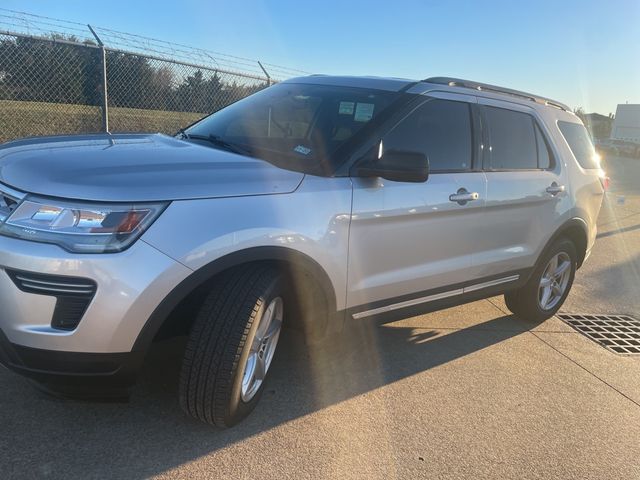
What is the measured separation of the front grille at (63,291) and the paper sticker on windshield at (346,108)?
77.5 inches

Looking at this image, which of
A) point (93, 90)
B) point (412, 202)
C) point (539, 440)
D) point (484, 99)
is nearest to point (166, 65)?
point (93, 90)

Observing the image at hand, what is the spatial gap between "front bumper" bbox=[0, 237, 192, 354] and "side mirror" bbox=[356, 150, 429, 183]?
1.25 m

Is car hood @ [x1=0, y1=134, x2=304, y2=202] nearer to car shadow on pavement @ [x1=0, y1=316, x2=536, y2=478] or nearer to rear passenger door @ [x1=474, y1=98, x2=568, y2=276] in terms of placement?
car shadow on pavement @ [x1=0, y1=316, x2=536, y2=478]

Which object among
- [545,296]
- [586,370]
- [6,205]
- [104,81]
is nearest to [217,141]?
[6,205]

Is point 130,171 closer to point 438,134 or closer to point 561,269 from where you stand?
point 438,134

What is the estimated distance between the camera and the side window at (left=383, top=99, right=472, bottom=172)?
3408mm

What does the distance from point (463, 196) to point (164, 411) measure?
2218mm

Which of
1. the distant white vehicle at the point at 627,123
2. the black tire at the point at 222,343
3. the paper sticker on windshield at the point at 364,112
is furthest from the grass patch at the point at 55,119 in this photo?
the distant white vehicle at the point at 627,123

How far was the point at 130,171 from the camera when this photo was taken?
2.44 m

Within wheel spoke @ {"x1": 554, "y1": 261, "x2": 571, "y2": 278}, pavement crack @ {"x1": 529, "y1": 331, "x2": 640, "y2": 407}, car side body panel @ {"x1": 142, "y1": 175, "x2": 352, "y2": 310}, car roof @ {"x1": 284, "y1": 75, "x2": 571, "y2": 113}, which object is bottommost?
pavement crack @ {"x1": 529, "y1": 331, "x2": 640, "y2": 407}

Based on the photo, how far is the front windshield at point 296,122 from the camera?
3158 millimetres

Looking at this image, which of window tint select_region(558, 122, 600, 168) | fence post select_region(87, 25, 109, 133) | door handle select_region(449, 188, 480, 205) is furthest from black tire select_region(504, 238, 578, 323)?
fence post select_region(87, 25, 109, 133)

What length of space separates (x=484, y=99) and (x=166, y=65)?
536 cm

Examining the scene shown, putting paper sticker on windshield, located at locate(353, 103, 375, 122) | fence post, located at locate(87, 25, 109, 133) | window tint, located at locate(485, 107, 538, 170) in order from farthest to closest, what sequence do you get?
fence post, located at locate(87, 25, 109, 133)
window tint, located at locate(485, 107, 538, 170)
paper sticker on windshield, located at locate(353, 103, 375, 122)
